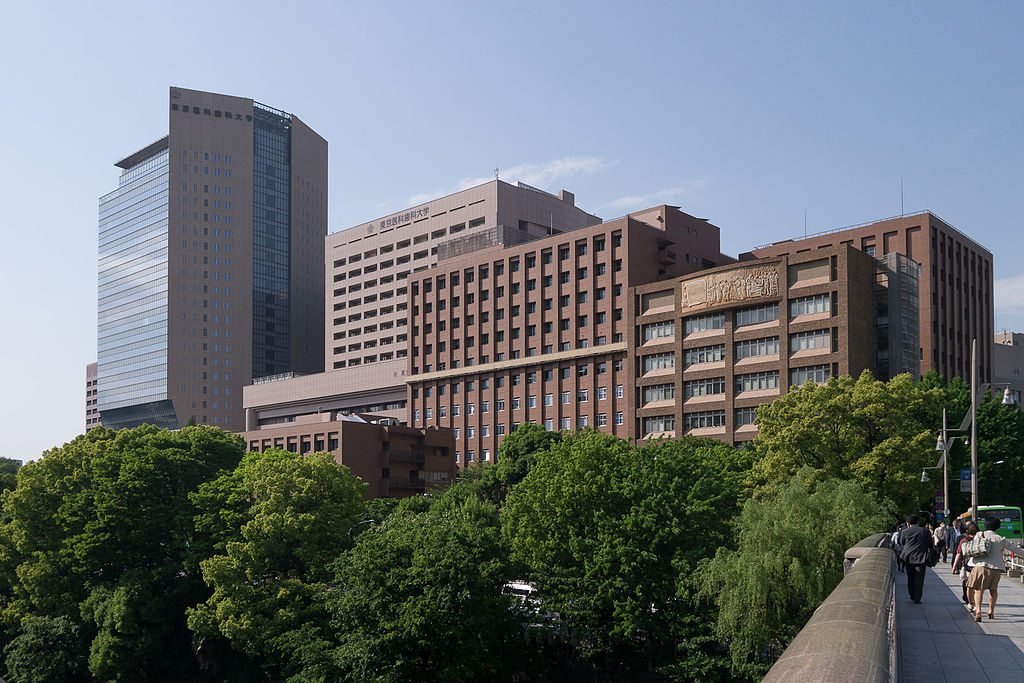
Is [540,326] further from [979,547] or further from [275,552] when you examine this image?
[979,547]

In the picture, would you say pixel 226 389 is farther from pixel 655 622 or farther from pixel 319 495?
pixel 655 622

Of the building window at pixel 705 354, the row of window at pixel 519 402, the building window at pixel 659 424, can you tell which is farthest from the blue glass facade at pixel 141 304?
the building window at pixel 705 354

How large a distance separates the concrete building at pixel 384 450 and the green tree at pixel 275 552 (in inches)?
1798

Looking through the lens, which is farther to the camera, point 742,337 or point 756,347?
point 742,337

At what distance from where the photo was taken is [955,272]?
105 metres

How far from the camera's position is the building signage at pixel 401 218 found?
476ft

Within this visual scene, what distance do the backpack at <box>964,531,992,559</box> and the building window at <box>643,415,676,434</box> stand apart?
240ft

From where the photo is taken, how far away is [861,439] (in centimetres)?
5753

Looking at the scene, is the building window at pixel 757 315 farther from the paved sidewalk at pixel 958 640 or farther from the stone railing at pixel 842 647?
the stone railing at pixel 842 647

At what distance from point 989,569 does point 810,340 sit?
66.2 m

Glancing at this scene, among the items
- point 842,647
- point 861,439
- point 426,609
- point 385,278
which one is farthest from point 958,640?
point 385,278

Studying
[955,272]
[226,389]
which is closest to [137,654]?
[955,272]

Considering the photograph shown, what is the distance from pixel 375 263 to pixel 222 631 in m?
107

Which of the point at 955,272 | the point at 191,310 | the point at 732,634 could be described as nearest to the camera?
the point at 732,634
